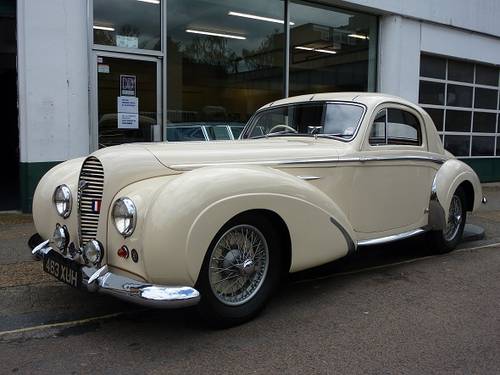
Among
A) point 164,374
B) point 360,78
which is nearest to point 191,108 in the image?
point 360,78

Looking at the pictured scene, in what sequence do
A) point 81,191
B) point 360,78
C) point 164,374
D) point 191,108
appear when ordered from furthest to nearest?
point 360,78 < point 191,108 < point 81,191 < point 164,374

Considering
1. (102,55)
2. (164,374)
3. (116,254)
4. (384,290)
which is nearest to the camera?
(164,374)

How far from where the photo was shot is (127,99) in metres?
8.58

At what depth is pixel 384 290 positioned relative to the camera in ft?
15.9

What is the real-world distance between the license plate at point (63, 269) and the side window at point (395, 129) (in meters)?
2.96

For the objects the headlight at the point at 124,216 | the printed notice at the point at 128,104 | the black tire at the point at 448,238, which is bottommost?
the black tire at the point at 448,238

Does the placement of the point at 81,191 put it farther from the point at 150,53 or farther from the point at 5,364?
the point at 150,53

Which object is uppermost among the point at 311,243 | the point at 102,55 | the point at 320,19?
the point at 320,19

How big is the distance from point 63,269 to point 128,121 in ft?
17.1

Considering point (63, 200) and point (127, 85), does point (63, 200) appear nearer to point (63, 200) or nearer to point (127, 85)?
point (63, 200)

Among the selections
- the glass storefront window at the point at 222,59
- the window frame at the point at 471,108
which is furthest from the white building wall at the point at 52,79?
the window frame at the point at 471,108

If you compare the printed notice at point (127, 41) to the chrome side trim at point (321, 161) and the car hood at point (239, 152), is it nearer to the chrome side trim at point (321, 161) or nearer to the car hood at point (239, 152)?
the car hood at point (239, 152)

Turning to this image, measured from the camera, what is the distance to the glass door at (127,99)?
27.5 ft

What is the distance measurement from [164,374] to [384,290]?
7.89ft
